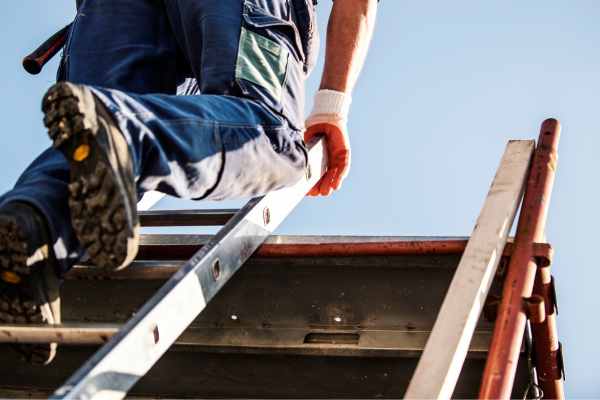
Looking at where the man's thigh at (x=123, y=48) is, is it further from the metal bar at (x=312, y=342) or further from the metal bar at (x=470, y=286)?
the metal bar at (x=470, y=286)

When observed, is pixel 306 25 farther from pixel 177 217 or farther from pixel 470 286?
pixel 470 286

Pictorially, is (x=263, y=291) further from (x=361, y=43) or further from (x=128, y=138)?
(x=361, y=43)

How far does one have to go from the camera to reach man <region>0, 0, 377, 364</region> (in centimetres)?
80

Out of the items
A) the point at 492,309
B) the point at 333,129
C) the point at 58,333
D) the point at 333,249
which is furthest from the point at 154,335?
the point at 333,129

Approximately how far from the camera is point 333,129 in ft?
6.10

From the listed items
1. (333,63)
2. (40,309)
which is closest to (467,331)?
(40,309)

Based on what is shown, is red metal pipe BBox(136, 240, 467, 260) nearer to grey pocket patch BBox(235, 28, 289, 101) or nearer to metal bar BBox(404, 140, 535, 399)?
metal bar BBox(404, 140, 535, 399)

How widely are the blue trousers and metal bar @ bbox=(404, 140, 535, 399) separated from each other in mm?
494

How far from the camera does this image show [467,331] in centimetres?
94

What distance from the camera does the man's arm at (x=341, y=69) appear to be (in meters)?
1.80

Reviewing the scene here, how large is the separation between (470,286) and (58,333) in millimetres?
810

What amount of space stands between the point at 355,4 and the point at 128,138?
4.19ft

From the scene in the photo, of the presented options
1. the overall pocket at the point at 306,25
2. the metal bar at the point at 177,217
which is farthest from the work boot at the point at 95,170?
the overall pocket at the point at 306,25

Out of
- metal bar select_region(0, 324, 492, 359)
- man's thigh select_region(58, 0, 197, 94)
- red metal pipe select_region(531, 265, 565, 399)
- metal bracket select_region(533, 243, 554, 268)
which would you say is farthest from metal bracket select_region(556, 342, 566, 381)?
man's thigh select_region(58, 0, 197, 94)
